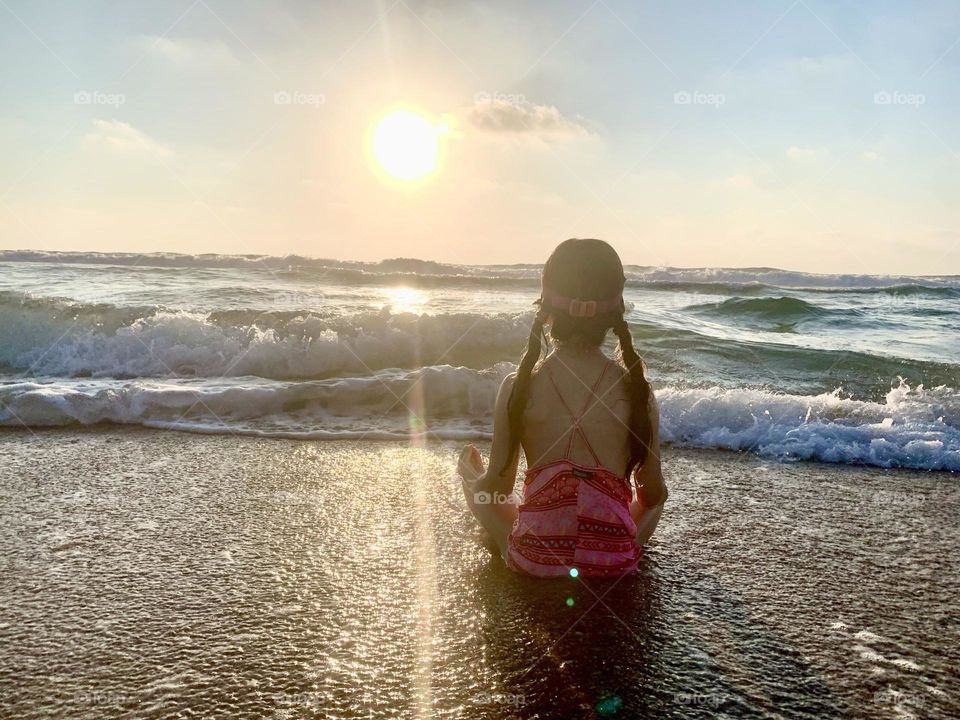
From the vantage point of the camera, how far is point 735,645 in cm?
247

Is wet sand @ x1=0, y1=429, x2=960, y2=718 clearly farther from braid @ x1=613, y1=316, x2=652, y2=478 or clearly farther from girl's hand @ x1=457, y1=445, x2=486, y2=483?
braid @ x1=613, y1=316, x2=652, y2=478

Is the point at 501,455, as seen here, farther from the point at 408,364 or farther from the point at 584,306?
the point at 408,364

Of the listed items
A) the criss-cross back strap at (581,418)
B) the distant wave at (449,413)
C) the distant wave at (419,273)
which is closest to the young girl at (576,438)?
the criss-cross back strap at (581,418)

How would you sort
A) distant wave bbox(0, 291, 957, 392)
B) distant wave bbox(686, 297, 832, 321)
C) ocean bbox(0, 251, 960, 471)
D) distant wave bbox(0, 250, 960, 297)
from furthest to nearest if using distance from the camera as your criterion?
distant wave bbox(0, 250, 960, 297) < distant wave bbox(686, 297, 832, 321) < distant wave bbox(0, 291, 957, 392) < ocean bbox(0, 251, 960, 471)

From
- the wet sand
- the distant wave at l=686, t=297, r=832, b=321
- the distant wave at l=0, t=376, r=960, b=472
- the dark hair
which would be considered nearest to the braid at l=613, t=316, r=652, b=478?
the dark hair

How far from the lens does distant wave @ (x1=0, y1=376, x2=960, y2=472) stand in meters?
5.42

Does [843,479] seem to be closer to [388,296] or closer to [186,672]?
[186,672]

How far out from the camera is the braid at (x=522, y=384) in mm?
2680

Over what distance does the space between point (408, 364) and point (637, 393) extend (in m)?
7.54

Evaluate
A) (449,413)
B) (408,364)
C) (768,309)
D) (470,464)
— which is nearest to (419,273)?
(768,309)

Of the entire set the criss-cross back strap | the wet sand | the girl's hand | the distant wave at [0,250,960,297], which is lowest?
the wet sand

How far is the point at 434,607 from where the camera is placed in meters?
2.76

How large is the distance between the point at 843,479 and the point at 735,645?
2.86 m

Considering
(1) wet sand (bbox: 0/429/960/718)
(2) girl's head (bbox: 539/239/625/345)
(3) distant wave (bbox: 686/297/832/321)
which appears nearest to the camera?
(1) wet sand (bbox: 0/429/960/718)
